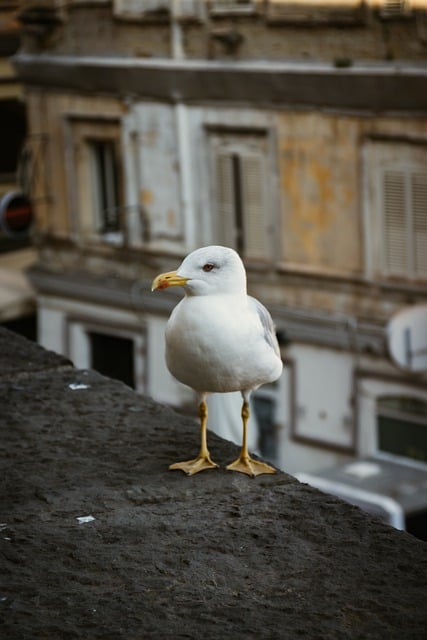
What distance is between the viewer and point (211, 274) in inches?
164

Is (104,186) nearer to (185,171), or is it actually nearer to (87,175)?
(87,175)

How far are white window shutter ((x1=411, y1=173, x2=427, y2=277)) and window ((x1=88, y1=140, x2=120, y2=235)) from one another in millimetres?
5269

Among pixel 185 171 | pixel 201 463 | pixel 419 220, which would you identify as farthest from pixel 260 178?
pixel 201 463

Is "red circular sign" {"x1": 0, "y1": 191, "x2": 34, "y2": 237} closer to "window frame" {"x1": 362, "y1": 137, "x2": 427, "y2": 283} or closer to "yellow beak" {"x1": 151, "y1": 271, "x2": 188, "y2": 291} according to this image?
"window frame" {"x1": 362, "y1": 137, "x2": 427, "y2": 283}

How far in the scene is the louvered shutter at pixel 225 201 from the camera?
790 inches

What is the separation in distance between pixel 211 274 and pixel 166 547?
1086mm

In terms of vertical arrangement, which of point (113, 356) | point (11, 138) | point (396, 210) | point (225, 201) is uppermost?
point (396, 210)

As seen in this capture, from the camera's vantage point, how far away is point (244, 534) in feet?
10.9

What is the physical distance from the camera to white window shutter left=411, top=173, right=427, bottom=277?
17883mm

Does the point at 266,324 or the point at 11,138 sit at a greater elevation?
the point at 266,324

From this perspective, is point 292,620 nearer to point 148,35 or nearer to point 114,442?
point 114,442

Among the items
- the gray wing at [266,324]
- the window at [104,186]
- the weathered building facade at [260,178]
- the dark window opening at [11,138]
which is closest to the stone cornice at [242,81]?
the weathered building facade at [260,178]

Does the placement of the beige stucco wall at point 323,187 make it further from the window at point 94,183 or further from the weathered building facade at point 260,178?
the window at point 94,183

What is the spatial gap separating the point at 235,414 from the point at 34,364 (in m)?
13.2
